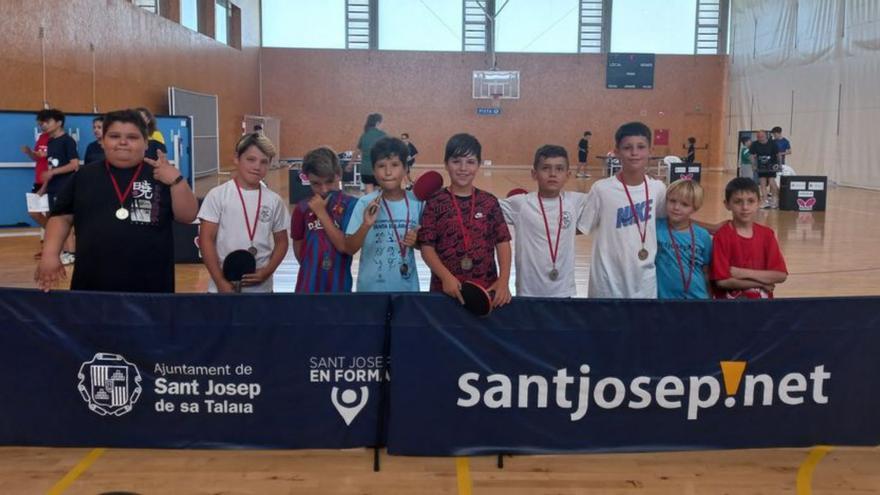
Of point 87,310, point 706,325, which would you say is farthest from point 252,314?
point 706,325

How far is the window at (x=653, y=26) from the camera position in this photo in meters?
31.3

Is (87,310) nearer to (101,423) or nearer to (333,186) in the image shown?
(101,423)

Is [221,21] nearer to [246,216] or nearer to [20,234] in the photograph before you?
[20,234]

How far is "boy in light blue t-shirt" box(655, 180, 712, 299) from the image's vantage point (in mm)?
4078

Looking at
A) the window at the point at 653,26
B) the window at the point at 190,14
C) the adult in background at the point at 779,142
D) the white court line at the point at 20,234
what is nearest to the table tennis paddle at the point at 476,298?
the white court line at the point at 20,234

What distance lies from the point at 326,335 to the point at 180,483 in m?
0.89

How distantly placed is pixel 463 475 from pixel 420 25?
29969 mm

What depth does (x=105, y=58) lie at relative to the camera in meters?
16.7

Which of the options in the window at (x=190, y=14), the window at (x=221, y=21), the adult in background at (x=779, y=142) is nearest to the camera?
the adult in background at (x=779, y=142)

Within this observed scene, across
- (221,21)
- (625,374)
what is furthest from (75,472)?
(221,21)

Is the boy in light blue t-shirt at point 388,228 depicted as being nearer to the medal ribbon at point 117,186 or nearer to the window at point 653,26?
the medal ribbon at point 117,186

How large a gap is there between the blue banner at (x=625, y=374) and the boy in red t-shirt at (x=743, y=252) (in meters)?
0.47

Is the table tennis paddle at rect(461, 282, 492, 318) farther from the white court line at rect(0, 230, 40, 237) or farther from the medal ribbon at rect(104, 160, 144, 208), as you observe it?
the white court line at rect(0, 230, 40, 237)

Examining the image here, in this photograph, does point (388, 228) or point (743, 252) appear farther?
point (743, 252)
